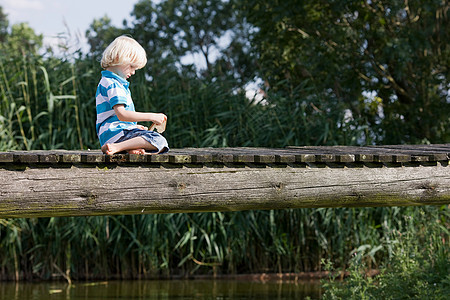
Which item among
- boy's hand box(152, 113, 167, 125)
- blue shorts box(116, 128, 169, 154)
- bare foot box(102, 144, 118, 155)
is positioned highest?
boy's hand box(152, 113, 167, 125)

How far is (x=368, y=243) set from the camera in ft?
22.9

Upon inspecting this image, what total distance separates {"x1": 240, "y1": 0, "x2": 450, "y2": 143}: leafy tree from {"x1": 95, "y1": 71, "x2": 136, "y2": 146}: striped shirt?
4.69 m

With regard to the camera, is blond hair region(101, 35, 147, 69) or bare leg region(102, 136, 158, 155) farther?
blond hair region(101, 35, 147, 69)

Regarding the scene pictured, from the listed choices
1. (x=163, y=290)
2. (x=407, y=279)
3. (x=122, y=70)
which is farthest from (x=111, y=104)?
(x=163, y=290)

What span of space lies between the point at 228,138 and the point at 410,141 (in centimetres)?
276

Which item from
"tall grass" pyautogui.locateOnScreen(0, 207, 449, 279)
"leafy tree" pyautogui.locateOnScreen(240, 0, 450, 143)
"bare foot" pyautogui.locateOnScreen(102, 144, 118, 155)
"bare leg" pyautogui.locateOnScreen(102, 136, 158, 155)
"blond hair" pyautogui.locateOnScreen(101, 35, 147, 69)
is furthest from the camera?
"leafy tree" pyautogui.locateOnScreen(240, 0, 450, 143)

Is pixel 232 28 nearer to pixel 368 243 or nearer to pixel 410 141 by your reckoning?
pixel 410 141

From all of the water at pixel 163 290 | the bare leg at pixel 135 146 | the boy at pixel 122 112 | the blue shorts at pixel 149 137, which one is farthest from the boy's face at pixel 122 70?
the water at pixel 163 290

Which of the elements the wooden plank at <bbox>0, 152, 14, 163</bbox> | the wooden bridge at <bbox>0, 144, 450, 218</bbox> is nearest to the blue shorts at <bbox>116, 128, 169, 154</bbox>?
the wooden bridge at <bbox>0, 144, 450, 218</bbox>

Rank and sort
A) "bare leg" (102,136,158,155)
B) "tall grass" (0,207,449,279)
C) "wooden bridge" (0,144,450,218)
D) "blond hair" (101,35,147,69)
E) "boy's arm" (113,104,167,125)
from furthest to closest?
"tall grass" (0,207,449,279), "blond hair" (101,35,147,69), "boy's arm" (113,104,167,125), "bare leg" (102,136,158,155), "wooden bridge" (0,144,450,218)

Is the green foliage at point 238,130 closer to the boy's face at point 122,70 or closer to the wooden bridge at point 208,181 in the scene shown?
the wooden bridge at point 208,181

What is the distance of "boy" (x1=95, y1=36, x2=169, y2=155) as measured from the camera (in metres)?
3.40

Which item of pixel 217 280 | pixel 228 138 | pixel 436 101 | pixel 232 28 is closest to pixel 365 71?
pixel 436 101

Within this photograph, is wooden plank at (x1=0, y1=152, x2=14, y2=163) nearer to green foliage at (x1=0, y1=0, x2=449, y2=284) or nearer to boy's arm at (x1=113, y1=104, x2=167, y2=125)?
boy's arm at (x1=113, y1=104, x2=167, y2=125)
